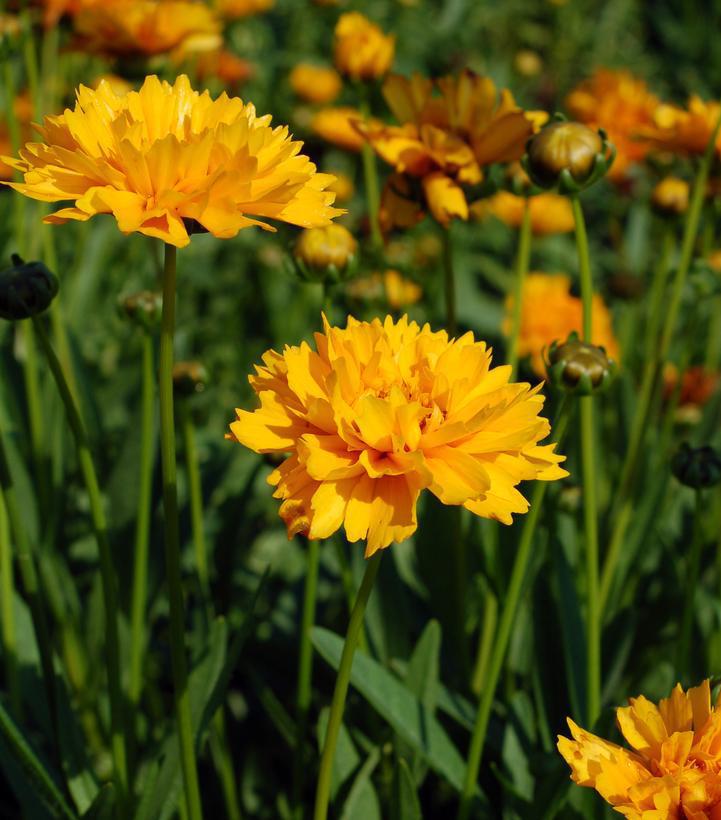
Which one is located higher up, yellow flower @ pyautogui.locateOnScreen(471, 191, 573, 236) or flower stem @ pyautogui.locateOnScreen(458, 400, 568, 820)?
flower stem @ pyautogui.locateOnScreen(458, 400, 568, 820)

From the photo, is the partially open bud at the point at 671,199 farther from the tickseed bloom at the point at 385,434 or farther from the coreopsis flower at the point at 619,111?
the tickseed bloom at the point at 385,434

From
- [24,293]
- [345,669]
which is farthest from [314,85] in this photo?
[345,669]

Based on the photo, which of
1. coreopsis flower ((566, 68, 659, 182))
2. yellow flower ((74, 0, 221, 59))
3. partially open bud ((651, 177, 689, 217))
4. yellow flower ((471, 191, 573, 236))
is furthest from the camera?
yellow flower ((471, 191, 573, 236))

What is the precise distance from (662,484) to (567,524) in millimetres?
126

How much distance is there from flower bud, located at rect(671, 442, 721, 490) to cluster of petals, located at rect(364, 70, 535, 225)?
324 millimetres

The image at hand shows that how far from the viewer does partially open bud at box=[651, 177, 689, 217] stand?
148 cm

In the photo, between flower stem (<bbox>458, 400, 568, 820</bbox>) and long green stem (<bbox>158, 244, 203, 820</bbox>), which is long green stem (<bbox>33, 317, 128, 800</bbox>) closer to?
long green stem (<bbox>158, 244, 203, 820</bbox>)

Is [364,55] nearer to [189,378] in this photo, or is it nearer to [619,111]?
[189,378]

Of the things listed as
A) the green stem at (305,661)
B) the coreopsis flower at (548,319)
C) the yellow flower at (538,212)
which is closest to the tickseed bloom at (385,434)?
the green stem at (305,661)

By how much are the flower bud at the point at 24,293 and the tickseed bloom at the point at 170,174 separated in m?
0.11

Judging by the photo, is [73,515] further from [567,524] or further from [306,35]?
[306,35]

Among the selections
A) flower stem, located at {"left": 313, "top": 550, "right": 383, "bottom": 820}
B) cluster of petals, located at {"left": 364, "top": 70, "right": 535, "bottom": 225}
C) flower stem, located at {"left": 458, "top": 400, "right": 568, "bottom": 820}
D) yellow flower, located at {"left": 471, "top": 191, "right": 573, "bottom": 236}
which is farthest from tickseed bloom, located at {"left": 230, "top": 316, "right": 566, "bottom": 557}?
yellow flower, located at {"left": 471, "top": 191, "right": 573, "bottom": 236}

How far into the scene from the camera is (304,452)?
2.11 ft

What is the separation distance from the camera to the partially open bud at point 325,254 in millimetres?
1054
